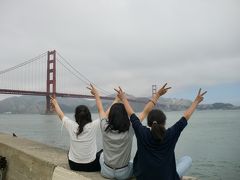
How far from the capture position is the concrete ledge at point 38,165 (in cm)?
311

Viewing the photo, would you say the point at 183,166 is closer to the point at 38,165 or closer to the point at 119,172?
the point at 119,172

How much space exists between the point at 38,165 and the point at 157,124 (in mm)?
1628

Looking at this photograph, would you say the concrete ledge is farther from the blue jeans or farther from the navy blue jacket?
the navy blue jacket

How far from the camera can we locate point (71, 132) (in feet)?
10.6

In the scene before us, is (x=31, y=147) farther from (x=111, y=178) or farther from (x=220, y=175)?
(x=220, y=175)

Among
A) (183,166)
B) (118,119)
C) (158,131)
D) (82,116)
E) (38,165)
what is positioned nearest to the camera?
(158,131)

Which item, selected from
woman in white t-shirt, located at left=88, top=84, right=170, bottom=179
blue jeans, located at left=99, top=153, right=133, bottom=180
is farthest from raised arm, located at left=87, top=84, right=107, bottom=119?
blue jeans, located at left=99, top=153, right=133, bottom=180

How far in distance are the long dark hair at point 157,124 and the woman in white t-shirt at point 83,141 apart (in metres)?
0.77

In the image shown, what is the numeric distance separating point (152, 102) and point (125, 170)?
608 millimetres

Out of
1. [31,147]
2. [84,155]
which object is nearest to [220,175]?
[31,147]

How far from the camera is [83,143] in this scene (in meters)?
3.21

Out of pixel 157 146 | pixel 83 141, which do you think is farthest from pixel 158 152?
pixel 83 141

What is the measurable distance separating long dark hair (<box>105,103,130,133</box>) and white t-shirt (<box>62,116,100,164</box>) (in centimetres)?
38

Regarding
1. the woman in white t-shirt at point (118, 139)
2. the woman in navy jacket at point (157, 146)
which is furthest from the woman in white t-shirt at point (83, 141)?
the woman in navy jacket at point (157, 146)
